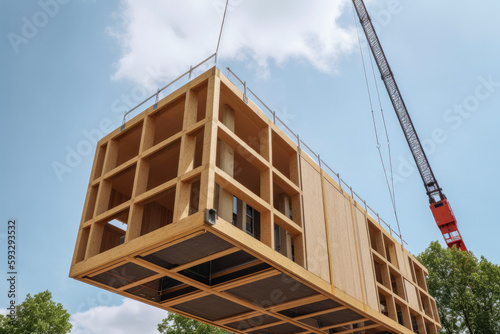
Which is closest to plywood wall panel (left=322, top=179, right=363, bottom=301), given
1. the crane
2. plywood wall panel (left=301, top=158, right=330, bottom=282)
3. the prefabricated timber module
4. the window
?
the prefabricated timber module

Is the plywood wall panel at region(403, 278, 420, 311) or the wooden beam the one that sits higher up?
the plywood wall panel at region(403, 278, 420, 311)

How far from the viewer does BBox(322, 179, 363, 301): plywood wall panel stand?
20.1 m

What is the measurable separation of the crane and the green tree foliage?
580 inches

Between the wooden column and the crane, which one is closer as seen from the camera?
the wooden column

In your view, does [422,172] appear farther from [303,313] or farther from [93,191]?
[93,191]

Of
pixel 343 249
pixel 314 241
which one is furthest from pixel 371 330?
pixel 314 241

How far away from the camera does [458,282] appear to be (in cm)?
4928

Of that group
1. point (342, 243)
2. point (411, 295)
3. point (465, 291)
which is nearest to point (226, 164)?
point (342, 243)

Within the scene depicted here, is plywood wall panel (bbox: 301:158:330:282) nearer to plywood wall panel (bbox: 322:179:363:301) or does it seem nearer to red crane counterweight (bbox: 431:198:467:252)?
plywood wall panel (bbox: 322:179:363:301)

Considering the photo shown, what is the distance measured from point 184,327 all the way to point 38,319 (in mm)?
13176

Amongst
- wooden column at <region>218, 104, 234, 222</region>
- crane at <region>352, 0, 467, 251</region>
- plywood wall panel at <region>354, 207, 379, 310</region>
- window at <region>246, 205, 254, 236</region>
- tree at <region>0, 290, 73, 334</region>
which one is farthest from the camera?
crane at <region>352, 0, 467, 251</region>

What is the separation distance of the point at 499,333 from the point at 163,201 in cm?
4180

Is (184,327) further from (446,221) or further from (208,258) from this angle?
(446,221)

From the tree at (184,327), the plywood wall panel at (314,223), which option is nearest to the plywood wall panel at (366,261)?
Result: the plywood wall panel at (314,223)
